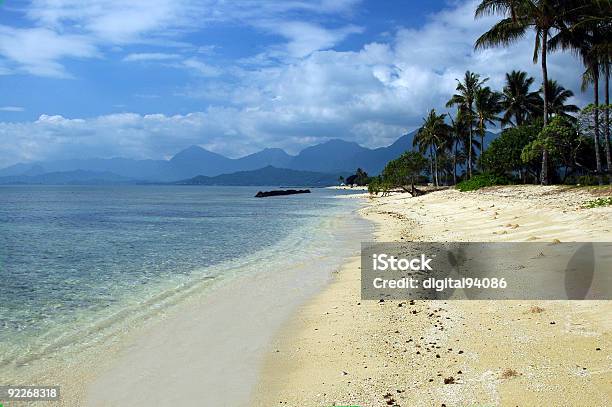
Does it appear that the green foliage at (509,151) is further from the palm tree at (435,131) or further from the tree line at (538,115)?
the palm tree at (435,131)

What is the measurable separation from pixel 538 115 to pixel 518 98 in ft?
15.1

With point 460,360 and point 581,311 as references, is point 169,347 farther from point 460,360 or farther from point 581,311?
point 581,311

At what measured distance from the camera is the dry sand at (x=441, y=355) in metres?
5.23

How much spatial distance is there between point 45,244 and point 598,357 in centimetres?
2729

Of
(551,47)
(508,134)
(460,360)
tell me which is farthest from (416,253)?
(508,134)

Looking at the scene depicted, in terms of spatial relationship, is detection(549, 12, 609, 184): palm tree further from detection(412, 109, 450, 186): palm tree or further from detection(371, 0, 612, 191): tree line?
detection(412, 109, 450, 186): palm tree

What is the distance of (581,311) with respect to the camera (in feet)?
24.1

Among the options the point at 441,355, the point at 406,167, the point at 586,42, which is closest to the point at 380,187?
the point at 406,167

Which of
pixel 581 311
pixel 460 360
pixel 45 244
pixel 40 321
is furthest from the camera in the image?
pixel 45 244

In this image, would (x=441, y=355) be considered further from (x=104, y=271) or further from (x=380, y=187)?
(x=380, y=187)

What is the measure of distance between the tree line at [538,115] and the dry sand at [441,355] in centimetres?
2276

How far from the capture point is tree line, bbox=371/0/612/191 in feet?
105

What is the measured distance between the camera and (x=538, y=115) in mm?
64188

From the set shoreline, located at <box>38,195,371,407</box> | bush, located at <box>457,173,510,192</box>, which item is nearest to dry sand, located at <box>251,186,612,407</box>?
shoreline, located at <box>38,195,371,407</box>
